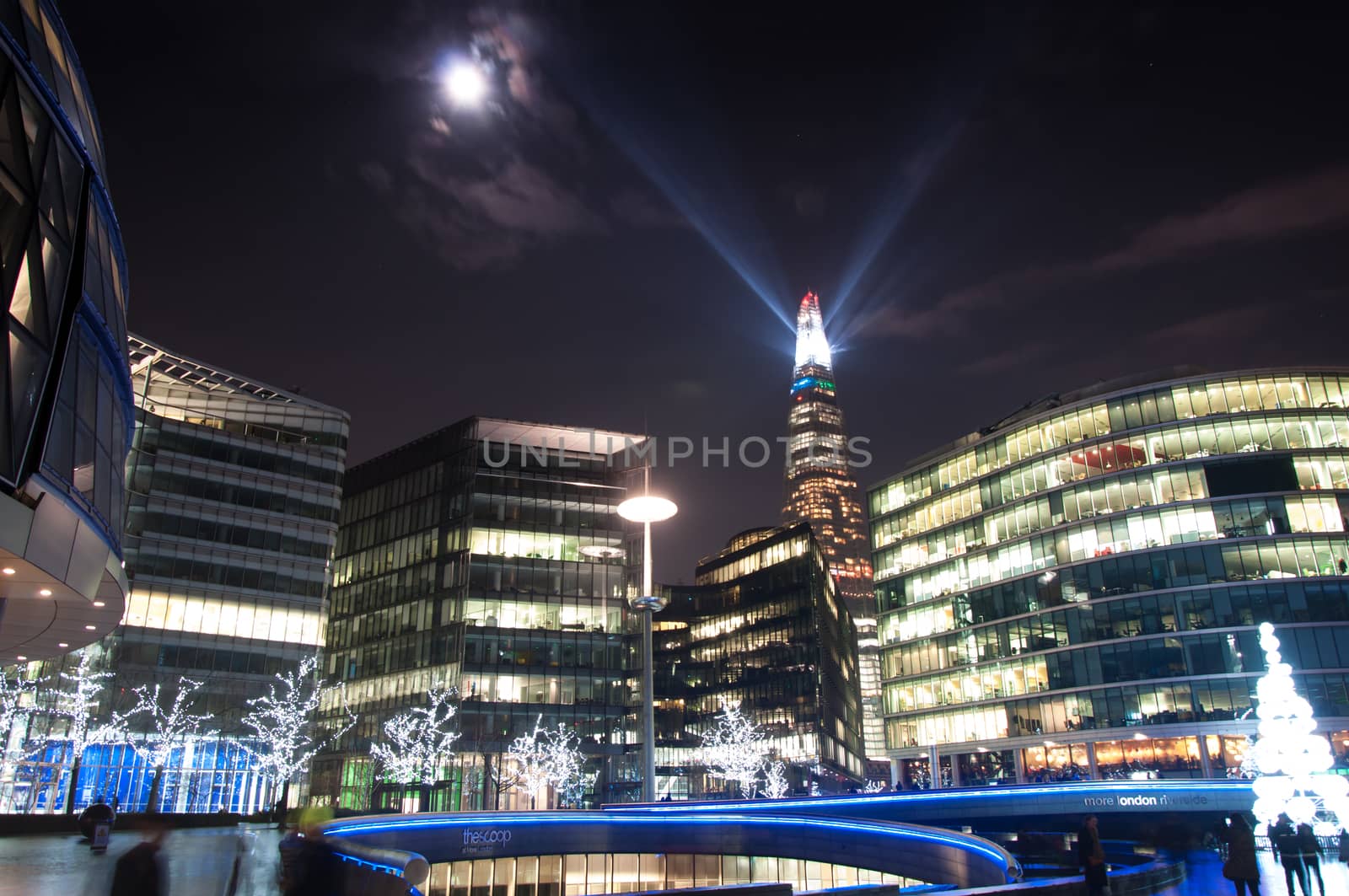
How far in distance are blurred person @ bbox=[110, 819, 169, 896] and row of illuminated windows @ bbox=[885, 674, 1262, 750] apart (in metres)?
77.3

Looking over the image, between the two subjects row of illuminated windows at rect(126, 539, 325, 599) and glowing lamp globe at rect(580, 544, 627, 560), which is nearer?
glowing lamp globe at rect(580, 544, 627, 560)

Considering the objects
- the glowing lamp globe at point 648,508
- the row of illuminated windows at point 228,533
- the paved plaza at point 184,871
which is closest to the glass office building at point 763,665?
the row of illuminated windows at point 228,533

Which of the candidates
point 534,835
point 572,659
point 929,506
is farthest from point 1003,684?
point 534,835

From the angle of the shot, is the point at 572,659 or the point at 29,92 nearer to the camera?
the point at 29,92

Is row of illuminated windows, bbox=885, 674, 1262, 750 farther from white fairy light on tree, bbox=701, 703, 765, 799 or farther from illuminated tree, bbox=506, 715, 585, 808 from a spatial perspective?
illuminated tree, bbox=506, 715, 585, 808

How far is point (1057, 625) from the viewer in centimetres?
8100

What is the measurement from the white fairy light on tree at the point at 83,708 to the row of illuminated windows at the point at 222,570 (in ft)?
23.8

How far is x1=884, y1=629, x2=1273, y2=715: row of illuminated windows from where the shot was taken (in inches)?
2805

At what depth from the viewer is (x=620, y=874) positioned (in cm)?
4794

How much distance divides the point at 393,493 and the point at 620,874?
179ft

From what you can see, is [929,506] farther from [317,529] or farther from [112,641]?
[112,641]

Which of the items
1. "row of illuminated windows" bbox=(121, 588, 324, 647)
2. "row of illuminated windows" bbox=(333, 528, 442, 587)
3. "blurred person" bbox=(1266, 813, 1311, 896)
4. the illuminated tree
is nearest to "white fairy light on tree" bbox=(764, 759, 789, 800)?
the illuminated tree

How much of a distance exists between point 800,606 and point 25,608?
104 m

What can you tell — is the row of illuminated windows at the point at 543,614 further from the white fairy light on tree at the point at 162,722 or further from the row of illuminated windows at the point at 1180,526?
the row of illuminated windows at the point at 1180,526
